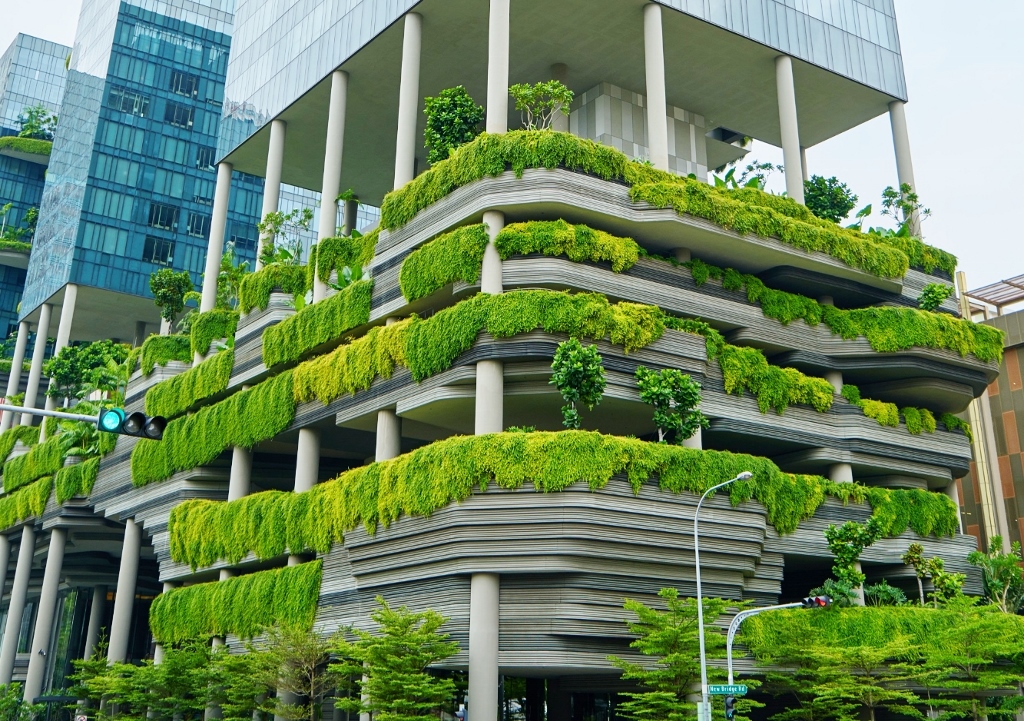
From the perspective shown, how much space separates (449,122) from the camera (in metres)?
47.4

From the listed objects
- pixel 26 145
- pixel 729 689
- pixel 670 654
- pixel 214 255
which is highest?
pixel 26 145

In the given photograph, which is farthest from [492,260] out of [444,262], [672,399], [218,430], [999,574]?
[999,574]

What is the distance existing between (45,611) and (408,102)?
39572mm

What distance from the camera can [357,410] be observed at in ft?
146

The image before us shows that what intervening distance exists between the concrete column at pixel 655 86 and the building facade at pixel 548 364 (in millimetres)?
131

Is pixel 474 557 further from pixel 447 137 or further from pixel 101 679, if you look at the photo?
pixel 101 679

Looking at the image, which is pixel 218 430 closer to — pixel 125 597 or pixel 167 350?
pixel 167 350

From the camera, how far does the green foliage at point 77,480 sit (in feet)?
208

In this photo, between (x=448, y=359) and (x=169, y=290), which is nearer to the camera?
(x=448, y=359)

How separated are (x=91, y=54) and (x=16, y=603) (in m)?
52.9

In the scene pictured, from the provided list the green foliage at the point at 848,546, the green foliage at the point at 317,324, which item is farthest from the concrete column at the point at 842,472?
the green foliage at the point at 317,324

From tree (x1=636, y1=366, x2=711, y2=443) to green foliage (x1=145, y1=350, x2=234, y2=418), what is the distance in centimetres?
2459

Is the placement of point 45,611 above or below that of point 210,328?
below

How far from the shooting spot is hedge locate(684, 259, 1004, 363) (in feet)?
155
